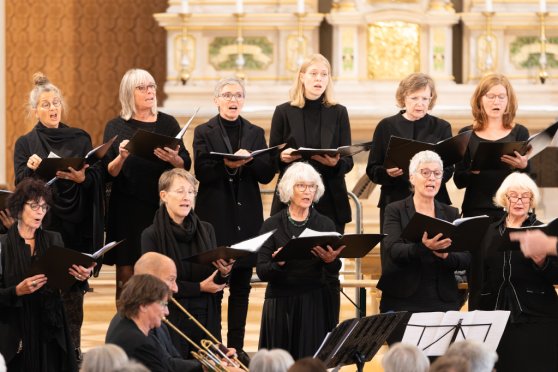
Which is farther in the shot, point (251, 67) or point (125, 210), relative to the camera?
point (251, 67)

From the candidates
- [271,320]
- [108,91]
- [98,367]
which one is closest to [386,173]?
[271,320]

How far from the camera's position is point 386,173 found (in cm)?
725

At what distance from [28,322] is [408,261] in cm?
197

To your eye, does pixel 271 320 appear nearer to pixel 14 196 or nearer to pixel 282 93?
pixel 14 196

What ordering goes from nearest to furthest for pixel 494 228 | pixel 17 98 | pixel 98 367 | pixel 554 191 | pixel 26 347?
pixel 98 367
pixel 26 347
pixel 494 228
pixel 554 191
pixel 17 98

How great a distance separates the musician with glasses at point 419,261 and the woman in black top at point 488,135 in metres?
0.47

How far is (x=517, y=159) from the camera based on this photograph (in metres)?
7.04

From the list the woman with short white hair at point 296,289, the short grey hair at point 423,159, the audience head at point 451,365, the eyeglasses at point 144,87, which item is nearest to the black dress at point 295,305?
the woman with short white hair at point 296,289

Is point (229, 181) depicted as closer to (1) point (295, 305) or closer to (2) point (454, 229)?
(1) point (295, 305)

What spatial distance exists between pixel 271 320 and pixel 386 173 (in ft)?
3.66

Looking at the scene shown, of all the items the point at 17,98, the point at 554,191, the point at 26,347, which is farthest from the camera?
the point at 17,98

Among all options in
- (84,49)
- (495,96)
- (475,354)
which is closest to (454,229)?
(495,96)

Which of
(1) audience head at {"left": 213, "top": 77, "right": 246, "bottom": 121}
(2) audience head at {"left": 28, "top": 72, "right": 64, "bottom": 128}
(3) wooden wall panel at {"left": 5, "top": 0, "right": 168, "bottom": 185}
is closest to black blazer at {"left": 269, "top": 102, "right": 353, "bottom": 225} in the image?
(1) audience head at {"left": 213, "top": 77, "right": 246, "bottom": 121}

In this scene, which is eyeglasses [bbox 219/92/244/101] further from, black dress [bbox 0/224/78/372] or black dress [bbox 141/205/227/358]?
black dress [bbox 0/224/78/372]
